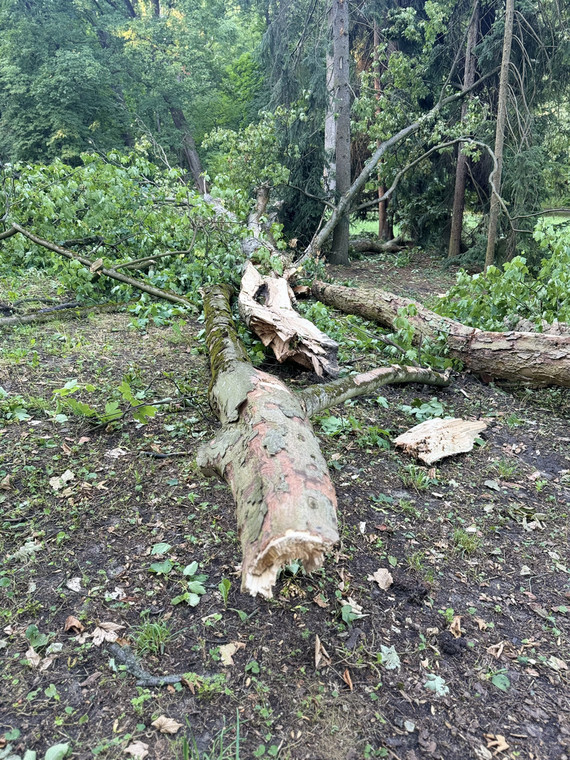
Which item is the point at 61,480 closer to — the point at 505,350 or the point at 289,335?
the point at 289,335

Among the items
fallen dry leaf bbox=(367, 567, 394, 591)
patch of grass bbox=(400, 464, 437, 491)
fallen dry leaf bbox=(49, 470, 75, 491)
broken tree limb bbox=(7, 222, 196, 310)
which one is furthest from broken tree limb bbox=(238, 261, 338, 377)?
fallen dry leaf bbox=(49, 470, 75, 491)

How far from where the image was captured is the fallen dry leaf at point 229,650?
5.56 ft

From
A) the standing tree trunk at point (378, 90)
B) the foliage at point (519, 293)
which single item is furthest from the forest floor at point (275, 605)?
the standing tree trunk at point (378, 90)

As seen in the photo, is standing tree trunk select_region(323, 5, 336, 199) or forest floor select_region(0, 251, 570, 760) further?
standing tree trunk select_region(323, 5, 336, 199)

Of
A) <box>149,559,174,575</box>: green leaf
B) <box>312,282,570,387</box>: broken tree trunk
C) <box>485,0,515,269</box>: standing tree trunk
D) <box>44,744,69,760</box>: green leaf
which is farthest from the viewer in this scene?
<box>485,0,515,269</box>: standing tree trunk

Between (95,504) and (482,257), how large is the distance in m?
9.74

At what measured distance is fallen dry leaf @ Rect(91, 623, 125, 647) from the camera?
1731 mm

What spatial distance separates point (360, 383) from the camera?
340 cm

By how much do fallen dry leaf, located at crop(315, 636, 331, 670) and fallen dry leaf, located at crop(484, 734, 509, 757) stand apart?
55 cm

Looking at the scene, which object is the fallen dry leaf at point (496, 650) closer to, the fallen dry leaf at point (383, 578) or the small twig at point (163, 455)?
the fallen dry leaf at point (383, 578)

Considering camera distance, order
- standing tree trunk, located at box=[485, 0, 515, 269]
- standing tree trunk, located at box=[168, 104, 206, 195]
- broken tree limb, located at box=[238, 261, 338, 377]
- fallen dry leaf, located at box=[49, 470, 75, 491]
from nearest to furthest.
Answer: fallen dry leaf, located at box=[49, 470, 75, 491] → broken tree limb, located at box=[238, 261, 338, 377] → standing tree trunk, located at box=[485, 0, 515, 269] → standing tree trunk, located at box=[168, 104, 206, 195]

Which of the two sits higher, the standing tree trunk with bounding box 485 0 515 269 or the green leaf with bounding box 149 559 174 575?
the standing tree trunk with bounding box 485 0 515 269

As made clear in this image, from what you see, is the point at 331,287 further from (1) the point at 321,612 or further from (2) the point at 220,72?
(2) the point at 220,72

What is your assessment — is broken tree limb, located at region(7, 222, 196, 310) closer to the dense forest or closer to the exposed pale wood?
the dense forest
